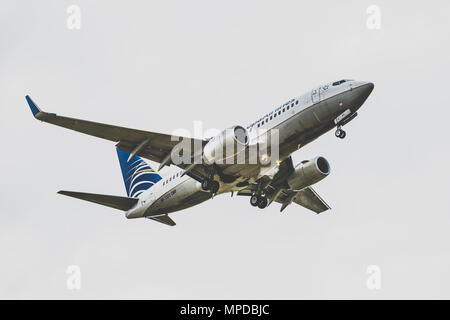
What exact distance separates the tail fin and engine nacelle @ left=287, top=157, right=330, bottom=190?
11217 mm

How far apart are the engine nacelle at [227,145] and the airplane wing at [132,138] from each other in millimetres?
1590

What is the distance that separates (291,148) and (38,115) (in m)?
13.3

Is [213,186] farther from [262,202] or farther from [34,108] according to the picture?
[34,108]

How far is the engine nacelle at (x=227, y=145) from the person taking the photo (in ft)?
128

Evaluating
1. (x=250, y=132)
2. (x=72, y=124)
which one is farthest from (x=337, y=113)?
(x=72, y=124)

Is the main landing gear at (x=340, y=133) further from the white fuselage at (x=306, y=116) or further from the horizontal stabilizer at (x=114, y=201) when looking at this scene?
the horizontal stabilizer at (x=114, y=201)

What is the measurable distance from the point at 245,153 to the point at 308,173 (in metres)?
5.70

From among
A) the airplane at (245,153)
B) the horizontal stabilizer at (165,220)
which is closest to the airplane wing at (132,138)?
the airplane at (245,153)

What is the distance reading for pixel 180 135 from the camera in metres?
41.3

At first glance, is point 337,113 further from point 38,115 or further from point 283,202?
point 38,115

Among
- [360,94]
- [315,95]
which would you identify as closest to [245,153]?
[315,95]

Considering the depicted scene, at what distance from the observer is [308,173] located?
145 ft

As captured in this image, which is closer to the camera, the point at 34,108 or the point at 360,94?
the point at 34,108

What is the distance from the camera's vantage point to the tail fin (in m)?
51.5
